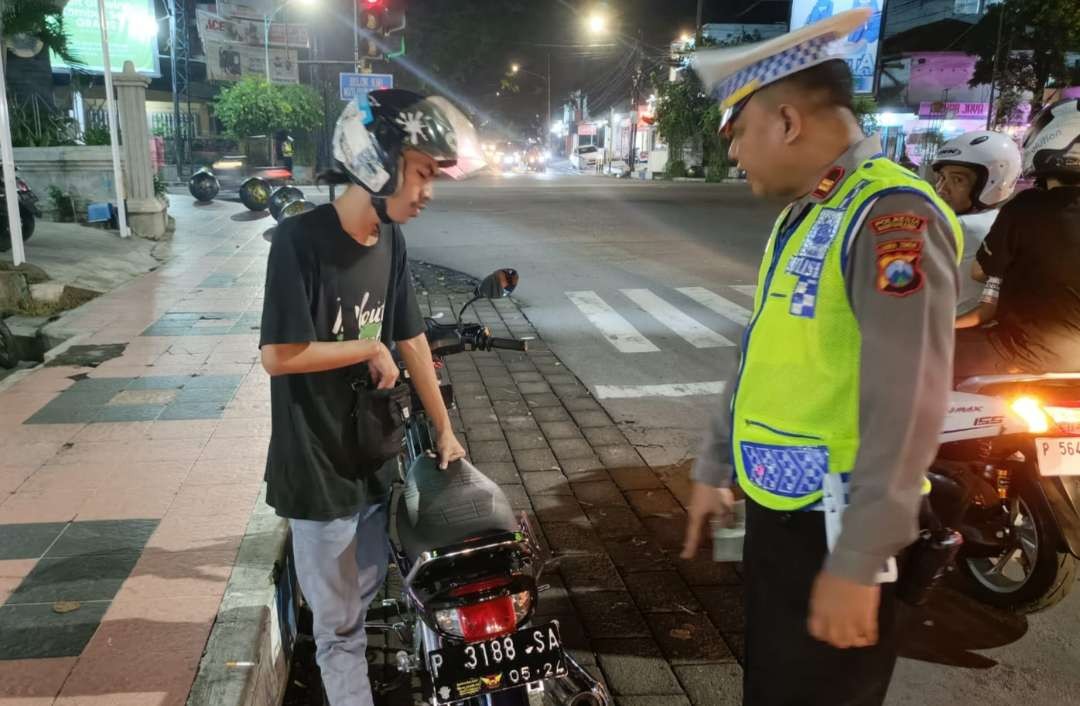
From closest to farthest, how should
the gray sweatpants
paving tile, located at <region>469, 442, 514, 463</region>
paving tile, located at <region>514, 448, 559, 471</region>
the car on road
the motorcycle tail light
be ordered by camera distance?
the gray sweatpants
the motorcycle tail light
paving tile, located at <region>514, 448, 559, 471</region>
paving tile, located at <region>469, 442, 514, 463</region>
the car on road

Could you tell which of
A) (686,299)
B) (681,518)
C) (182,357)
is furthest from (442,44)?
(681,518)

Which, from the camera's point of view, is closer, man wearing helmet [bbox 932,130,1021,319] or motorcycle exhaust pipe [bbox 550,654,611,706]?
motorcycle exhaust pipe [bbox 550,654,611,706]

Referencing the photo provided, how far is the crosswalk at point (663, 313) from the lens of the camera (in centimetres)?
827

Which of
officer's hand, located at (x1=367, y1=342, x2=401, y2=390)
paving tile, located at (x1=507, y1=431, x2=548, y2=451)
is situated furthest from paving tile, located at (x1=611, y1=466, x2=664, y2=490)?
officer's hand, located at (x1=367, y1=342, x2=401, y2=390)

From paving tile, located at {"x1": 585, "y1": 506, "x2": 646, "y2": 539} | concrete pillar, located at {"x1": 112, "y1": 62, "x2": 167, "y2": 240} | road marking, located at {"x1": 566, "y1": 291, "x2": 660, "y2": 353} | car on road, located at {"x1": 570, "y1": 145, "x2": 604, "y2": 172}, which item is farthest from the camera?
car on road, located at {"x1": 570, "y1": 145, "x2": 604, "y2": 172}

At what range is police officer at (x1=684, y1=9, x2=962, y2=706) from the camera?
1.43m

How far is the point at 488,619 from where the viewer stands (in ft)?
7.29

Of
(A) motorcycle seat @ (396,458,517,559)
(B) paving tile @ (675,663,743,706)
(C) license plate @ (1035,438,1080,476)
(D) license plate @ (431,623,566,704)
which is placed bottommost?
(B) paving tile @ (675,663,743,706)

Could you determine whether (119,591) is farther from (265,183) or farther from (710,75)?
(265,183)

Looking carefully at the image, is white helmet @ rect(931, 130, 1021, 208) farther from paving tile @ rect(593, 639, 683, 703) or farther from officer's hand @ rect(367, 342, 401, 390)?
officer's hand @ rect(367, 342, 401, 390)

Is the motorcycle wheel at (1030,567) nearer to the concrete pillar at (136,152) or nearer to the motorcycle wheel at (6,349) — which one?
the motorcycle wheel at (6,349)

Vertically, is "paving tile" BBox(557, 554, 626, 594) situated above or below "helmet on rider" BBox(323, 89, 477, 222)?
below

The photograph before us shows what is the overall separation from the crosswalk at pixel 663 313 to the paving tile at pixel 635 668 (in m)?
4.80

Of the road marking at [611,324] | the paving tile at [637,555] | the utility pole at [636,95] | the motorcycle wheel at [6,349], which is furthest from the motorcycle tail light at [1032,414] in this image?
the utility pole at [636,95]
